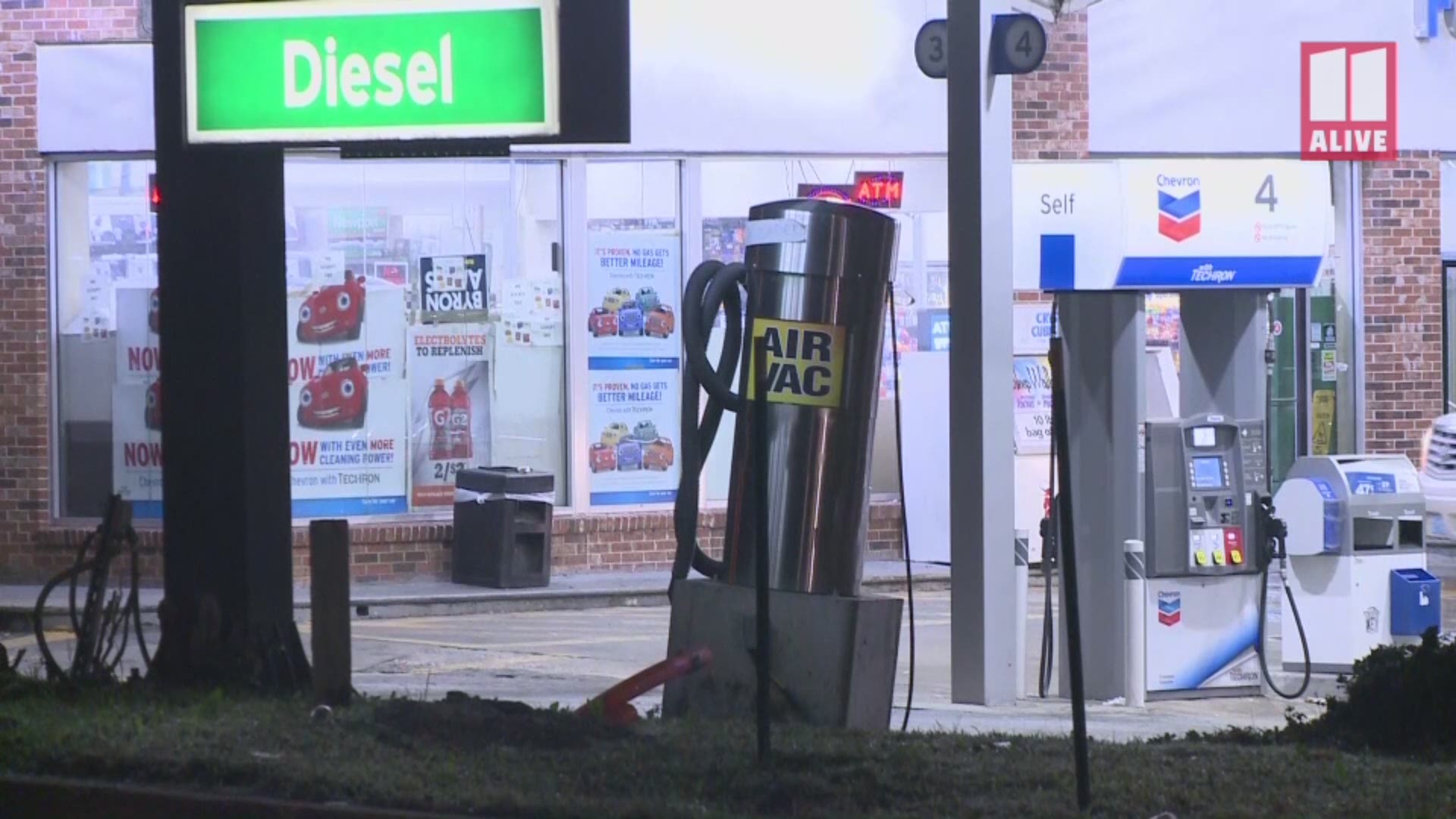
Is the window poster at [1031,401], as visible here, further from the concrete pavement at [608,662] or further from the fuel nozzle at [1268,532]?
the fuel nozzle at [1268,532]

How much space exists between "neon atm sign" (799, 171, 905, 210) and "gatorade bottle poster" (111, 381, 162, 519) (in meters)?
6.15

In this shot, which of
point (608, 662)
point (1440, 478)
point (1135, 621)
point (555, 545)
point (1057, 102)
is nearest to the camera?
point (1135, 621)

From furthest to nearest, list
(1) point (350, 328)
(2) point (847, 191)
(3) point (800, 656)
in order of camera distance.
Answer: (2) point (847, 191)
(1) point (350, 328)
(3) point (800, 656)

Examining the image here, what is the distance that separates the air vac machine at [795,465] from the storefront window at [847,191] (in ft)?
27.3

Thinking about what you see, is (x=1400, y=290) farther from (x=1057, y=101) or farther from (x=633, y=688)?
(x=633, y=688)

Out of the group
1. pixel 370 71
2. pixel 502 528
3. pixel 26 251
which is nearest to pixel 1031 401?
pixel 502 528

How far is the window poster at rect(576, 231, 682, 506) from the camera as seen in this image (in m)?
17.8

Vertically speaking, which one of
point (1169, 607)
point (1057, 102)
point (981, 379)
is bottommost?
point (1169, 607)

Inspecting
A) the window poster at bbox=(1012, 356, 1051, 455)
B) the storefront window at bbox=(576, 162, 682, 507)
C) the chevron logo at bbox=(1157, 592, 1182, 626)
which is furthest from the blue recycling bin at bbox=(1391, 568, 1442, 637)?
the storefront window at bbox=(576, 162, 682, 507)

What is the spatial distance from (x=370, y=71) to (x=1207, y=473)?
588 cm

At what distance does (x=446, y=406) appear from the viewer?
17547 millimetres

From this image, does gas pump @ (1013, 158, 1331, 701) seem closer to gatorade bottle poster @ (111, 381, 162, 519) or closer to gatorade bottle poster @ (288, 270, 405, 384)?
gatorade bottle poster @ (288, 270, 405, 384)

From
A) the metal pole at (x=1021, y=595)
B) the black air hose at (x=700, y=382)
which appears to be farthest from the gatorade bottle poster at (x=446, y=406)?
the black air hose at (x=700, y=382)

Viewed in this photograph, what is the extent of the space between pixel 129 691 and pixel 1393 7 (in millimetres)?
15190
